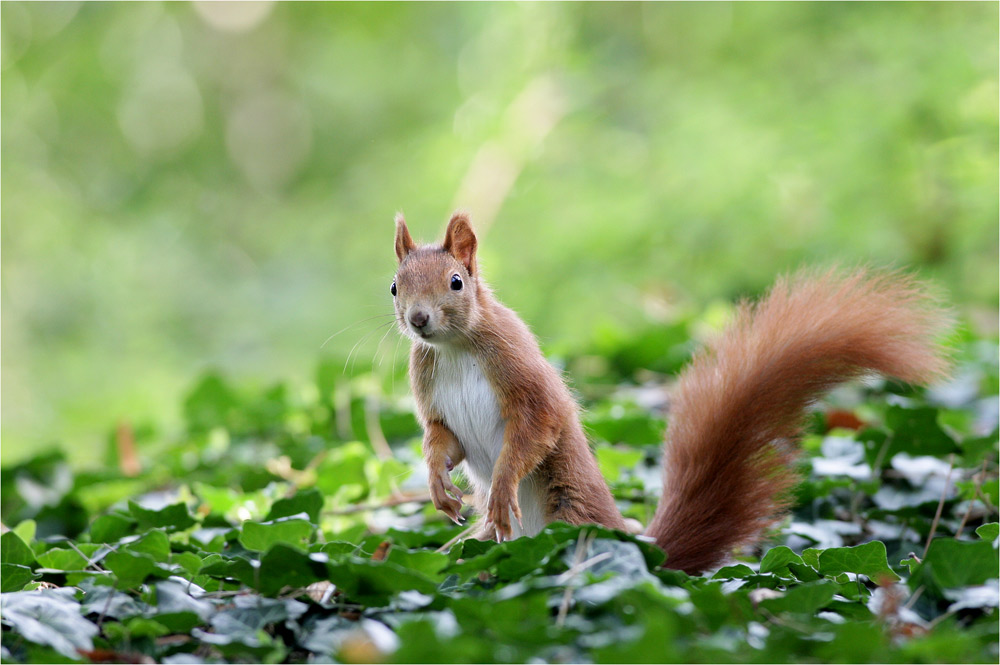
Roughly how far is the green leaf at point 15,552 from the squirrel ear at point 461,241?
3.33ft

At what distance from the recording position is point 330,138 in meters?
11.9

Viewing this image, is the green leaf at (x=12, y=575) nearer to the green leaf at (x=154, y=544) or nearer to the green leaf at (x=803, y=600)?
the green leaf at (x=154, y=544)

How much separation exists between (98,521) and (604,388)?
197 cm

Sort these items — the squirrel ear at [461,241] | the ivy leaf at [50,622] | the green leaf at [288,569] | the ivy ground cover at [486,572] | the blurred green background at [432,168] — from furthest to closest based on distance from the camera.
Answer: the blurred green background at [432,168]
the squirrel ear at [461,241]
the green leaf at [288,569]
the ivy leaf at [50,622]
the ivy ground cover at [486,572]

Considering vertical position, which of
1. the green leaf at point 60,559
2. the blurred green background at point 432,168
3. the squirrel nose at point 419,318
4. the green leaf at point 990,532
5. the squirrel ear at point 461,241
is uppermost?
the blurred green background at point 432,168

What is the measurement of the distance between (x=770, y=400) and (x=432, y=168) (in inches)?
193

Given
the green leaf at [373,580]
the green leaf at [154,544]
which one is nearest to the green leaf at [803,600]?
the green leaf at [373,580]

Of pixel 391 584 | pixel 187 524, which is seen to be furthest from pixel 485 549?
pixel 187 524

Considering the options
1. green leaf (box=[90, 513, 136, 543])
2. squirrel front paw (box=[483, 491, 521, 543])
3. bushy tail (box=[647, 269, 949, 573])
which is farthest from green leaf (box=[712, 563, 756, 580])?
green leaf (box=[90, 513, 136, 543])

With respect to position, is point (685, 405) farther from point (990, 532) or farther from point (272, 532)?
point (272, 532)

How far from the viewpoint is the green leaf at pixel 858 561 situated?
1.60 m

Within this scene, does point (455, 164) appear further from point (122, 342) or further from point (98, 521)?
point (98, 521)

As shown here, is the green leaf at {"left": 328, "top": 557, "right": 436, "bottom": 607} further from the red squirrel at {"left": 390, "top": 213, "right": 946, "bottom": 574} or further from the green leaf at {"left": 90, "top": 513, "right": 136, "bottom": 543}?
the green leaf at {"left": 90, "top": 513, "right": 136, "bottom": 543}

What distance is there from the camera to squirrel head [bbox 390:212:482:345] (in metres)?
1.91
